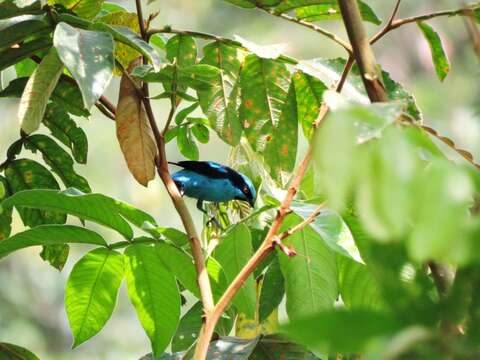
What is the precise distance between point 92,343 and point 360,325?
9.76 m

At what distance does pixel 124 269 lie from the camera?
1372mm

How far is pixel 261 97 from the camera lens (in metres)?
1.55

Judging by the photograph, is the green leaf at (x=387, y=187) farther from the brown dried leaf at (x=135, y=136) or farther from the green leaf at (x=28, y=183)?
the green leaf at (x=28, y=183)

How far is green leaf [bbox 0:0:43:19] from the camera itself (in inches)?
54.0

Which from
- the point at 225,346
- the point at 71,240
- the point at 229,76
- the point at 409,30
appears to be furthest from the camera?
the point at 409,30

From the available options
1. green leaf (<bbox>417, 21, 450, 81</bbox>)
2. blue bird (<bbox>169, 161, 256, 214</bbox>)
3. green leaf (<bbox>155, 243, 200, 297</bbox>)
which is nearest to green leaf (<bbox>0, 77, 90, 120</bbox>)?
green leaf (<bbox>155, 243, 200, 297</bbox>)

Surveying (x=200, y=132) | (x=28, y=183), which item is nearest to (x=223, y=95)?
(x=200, y=132)

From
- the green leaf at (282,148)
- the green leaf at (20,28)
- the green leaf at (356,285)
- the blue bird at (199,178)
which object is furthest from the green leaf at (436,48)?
the blue bird at (199,178)

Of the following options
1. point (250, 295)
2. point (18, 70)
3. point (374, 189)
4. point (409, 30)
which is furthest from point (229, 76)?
point (409, 30)

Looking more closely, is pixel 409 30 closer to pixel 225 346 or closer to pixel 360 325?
pixel 225 346

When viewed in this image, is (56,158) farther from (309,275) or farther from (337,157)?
(337,157)

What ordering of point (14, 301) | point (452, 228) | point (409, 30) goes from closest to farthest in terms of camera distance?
point (452, 228) < point (14, 301) < point (409, 30)

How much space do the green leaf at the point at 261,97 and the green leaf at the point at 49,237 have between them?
0.39 metres

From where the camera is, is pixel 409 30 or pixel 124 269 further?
pixel 409 30
